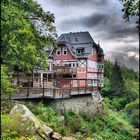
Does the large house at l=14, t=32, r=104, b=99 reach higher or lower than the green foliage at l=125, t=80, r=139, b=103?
higher

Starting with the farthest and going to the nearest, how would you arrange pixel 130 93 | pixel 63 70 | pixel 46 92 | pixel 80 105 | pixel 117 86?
pixel 117 86, pixel 130 93, pixel 63 70, pixel 80 105, pixel 46 92

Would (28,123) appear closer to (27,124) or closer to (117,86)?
(27,124)

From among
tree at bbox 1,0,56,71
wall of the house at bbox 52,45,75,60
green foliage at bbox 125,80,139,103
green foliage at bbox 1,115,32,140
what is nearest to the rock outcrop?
green foliage at bbox 1,115,32,140

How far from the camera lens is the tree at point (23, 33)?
39.1 feet

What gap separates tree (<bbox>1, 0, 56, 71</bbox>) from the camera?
39.1 feet

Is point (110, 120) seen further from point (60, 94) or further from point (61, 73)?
point (61, 73)

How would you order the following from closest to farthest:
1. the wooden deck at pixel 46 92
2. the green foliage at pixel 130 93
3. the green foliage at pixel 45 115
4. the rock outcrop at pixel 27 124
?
the rock outcrop at pixel 27 124
the green foliage at pixel 45 115
the wooden deck at pixel 46 92
the green foliage at pixel 130 93

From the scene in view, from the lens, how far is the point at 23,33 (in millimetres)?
13648

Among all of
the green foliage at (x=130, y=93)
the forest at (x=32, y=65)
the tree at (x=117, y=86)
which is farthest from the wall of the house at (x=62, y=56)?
the green foliage at (x=130, y=93)

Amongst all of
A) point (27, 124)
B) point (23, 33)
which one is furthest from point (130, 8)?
point (27, 124)

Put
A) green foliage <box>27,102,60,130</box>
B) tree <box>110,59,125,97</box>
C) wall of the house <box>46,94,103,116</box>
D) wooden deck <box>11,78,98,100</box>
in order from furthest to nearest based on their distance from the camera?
tree <box>110,59,125,97</box>, wall of the house <box>46,94,103,116</box>, wooden deck <box>11,78,98,100</box>, green foliage <box>27,102,60,130</box>

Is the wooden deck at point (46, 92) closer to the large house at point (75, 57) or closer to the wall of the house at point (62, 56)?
the large house at point (75, 57)

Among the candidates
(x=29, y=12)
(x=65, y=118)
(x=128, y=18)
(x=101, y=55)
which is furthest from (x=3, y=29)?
(x=101, y=55)

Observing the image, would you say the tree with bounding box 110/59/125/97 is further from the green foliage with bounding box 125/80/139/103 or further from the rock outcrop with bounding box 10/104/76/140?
the rock outcrop with bounding box 10/104/76/140
